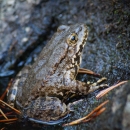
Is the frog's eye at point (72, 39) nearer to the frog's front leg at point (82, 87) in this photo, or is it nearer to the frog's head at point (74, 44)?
the frog's head at point (74, 44)

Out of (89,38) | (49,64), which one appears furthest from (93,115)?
(89,38)

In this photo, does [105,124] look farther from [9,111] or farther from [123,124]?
[9,111]

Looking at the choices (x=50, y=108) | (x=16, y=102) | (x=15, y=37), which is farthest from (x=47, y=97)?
(x=15, y=37)

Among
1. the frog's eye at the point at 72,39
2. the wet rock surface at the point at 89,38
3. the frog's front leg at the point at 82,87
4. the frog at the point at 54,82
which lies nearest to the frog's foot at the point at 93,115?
the wet rock surface at the point at 89,38

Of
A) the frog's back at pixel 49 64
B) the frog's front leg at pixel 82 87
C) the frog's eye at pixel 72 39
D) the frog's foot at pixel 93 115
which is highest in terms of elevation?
the frog's eye at pixel 72 39

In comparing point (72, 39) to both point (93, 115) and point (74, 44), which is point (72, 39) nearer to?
point (74, 44)

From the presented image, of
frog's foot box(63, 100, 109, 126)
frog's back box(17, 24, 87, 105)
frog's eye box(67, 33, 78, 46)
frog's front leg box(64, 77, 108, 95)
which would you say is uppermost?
frog's eye box(67, 33, 78, 46)

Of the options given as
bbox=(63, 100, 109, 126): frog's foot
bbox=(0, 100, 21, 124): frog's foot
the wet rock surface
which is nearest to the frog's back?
bbox=(0, 100, 21, 124): frog's foot

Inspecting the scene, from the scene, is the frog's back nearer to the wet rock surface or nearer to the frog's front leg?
the frog's front leg
